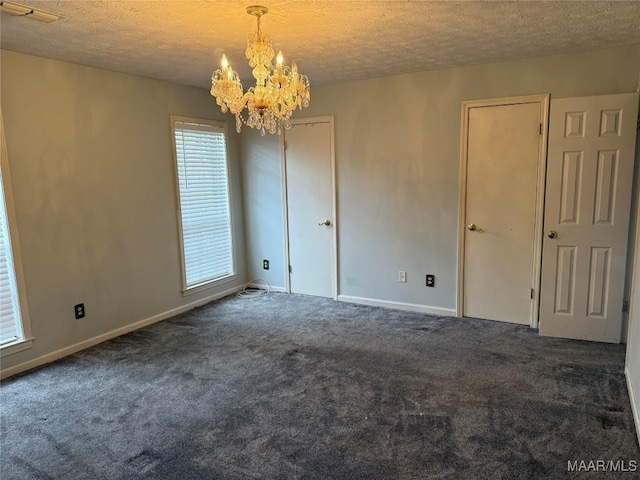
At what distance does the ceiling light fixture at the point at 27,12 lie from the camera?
7.64ft

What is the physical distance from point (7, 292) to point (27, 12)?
6.53 feet

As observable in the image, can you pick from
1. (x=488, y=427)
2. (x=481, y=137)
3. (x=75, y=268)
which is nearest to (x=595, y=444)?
(x=488, y=427)

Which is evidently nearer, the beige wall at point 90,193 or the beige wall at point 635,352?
the beige wall at point 635,352

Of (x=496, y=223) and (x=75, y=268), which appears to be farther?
(x=496, y=223)

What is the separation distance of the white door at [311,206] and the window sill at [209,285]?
0.73 m

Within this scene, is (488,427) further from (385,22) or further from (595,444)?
(385,22)

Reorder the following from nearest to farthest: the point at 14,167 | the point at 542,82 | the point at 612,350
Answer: the point at 14,167 < the point at 612,350 < the point at 542,82

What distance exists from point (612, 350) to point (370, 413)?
2.17m

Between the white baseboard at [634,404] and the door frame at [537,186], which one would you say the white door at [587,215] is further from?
the white baseboard at [634,404]

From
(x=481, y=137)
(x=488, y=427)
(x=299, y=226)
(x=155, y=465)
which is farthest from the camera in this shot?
(x=299, y=226)

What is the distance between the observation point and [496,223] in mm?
4031

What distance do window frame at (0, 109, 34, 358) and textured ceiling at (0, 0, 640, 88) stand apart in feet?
2.68

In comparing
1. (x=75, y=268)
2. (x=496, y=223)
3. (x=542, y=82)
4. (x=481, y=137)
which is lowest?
(x=75, y=268)

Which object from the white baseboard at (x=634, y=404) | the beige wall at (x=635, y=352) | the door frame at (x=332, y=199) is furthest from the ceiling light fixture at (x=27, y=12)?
the white baseboard at (x=634, y=404)
